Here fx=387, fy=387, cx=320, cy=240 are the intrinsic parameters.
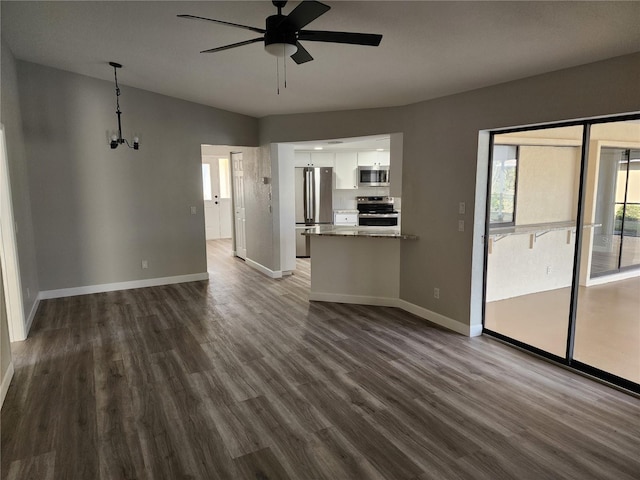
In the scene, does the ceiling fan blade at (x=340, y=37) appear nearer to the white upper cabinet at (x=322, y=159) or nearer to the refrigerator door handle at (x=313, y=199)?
the refrigerator door handle at (x=313, y=199)

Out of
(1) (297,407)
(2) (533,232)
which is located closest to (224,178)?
(2) (533,232)

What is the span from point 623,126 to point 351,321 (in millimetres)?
3171

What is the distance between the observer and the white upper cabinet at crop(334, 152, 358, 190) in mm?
8375

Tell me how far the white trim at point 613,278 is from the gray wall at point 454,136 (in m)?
1.10

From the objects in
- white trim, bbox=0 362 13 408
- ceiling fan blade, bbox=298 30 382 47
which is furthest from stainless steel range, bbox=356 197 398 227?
white trim, bbox=0 362 13 408

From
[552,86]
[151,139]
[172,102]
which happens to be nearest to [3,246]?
[151,139]

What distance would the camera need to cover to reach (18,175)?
4.15 metres

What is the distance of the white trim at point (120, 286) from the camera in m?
5.17

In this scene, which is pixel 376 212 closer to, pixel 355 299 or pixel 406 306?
pixel 355 299

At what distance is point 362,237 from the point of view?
496 centimetres

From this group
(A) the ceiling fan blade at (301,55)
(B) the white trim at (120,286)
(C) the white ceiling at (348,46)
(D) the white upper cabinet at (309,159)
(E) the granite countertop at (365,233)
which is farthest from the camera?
(D) the white upper cabinet at (309,159)

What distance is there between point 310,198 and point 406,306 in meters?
3.92

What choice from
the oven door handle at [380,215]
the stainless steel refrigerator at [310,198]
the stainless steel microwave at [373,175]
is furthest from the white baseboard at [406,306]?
the stainless steel microwave at [373,175]

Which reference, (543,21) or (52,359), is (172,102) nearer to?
(52,359)
